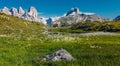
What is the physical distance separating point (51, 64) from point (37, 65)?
4.20 ft

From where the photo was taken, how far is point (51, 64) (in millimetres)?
24547

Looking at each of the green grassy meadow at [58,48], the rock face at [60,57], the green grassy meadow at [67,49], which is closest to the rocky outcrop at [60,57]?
the rock face at [60,57]

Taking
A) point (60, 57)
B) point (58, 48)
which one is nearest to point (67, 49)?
point (58, 48)

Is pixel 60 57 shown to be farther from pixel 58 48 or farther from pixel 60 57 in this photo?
pixel 58 48

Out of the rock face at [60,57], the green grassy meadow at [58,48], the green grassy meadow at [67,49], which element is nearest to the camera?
the green grassy meadow at [67,49]

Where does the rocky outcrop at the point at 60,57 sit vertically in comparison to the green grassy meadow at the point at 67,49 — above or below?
above

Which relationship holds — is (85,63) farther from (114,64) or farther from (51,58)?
(51,58)

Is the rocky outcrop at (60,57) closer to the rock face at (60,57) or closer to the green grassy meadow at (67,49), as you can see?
the rock face at (60,57)

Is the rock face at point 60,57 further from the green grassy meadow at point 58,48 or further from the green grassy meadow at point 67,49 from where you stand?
the green grassy meadow at point 67,49

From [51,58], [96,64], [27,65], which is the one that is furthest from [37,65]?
[96,64]

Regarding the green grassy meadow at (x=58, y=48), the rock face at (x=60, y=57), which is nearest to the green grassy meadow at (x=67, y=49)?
the green grassy meadow at (x=58, y=48)

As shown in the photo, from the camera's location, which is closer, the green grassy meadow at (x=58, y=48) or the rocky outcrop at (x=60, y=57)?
the green grassy meadow at (x=58, y=48)

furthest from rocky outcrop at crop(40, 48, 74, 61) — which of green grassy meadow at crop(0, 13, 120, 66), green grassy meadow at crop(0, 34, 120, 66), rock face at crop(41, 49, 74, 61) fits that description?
green grassy meadow at crop(0, 34, 120, 66)

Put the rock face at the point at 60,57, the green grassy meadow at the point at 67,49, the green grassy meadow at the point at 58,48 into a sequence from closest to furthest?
the green grassy meadow at the point at 67,49
the green grassy meadow at the point at 58,48
the rock face at the point at 60,57
